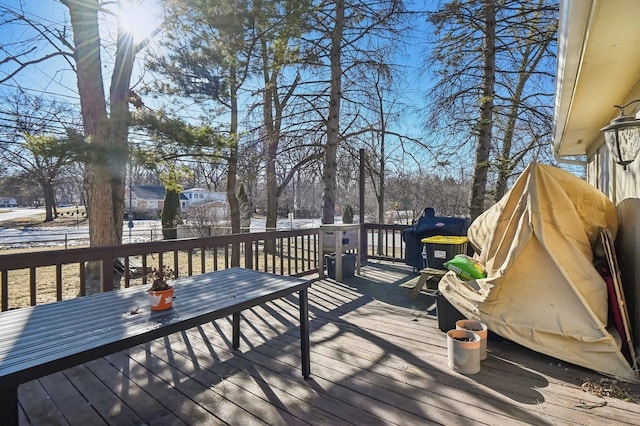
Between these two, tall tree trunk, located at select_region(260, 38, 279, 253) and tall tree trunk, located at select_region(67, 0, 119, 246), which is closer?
tall tree trunk, located at select_region(67, 0, 119, 246)

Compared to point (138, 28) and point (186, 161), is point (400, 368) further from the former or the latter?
point (138, 28)

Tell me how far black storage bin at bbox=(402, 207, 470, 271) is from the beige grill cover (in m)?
2.02

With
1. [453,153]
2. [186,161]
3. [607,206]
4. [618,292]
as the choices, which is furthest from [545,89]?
[186,161]

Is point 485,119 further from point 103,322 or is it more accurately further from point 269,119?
point 103,322

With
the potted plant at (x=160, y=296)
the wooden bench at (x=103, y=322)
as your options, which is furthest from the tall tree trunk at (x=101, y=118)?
the potted plant at (x=160, y=296)

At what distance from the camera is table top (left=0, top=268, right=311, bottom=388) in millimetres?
1222

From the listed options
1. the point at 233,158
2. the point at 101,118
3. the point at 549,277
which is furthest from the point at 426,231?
the point at 101,118

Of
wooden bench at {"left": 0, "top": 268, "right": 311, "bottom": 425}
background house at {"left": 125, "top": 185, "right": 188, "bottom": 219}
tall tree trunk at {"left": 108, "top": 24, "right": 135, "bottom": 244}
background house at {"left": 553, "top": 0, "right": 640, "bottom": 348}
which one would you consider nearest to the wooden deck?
wooden bench at {"left": 0, "top": 268, "right": 311, "bottom": 425}

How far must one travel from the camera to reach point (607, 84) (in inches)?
104

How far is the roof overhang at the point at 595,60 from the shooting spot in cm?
173

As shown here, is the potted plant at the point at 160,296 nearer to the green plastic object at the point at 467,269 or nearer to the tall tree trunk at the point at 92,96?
the green plastic object at the point at 467,269

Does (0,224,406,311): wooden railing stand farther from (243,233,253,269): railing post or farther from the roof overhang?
the roof overhang

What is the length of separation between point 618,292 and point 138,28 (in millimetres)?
8627

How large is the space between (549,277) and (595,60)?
1535 millimetres
